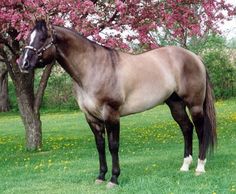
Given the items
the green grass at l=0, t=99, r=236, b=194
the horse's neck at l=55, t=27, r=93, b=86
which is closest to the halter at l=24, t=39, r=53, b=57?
the horse's neck at l=55, t=27, r=93, b=86

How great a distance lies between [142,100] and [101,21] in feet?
13.9

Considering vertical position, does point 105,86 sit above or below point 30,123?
above

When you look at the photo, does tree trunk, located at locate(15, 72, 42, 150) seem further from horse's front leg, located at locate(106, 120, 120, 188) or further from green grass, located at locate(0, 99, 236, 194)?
horse's front leg, located at locate(106, 120, 120, 188)

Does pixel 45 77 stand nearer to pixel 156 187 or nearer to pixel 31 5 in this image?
pixel 31 5

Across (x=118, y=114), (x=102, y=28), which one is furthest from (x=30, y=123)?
(x=118, y=114)

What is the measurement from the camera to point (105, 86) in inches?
312

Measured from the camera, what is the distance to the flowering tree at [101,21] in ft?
35.1

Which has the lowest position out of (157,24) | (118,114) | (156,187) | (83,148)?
(83,148)

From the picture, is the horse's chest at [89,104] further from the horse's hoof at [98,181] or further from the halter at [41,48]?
the horse's hoof at [98,181]

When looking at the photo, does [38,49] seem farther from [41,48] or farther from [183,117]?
[183,117]

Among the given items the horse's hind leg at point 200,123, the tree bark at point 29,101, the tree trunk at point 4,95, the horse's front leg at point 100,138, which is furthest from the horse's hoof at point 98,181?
the tree trunk at point 4,95

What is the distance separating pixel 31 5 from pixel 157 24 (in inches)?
125

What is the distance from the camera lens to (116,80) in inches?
317

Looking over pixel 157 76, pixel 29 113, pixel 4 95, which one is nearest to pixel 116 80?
pixel 157 76
